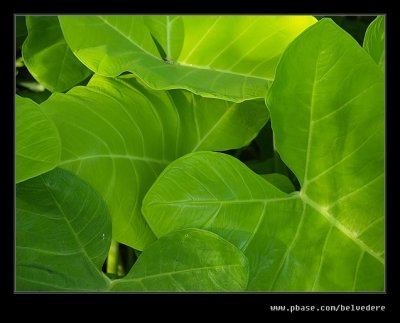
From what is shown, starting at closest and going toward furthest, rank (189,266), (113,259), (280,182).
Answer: (189,266), (280,182), (113,259)

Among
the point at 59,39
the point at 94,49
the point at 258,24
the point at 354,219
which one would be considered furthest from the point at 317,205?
the point at 59,39

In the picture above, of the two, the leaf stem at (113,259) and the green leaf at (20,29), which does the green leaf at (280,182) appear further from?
the green leaf at (20,29)

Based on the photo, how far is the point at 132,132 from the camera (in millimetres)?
768

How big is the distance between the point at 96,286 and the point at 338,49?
43 cm

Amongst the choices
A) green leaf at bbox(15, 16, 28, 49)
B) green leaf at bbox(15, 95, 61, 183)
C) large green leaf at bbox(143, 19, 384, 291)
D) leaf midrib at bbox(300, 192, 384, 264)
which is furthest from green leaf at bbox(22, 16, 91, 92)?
leaf midrib at bbox(300, 192, 384, 264)

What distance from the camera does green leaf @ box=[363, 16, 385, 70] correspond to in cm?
72

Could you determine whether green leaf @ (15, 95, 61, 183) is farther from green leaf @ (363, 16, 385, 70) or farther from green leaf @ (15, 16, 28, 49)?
green leaf @ (363, 16, 385, 70)

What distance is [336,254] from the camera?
0.72m

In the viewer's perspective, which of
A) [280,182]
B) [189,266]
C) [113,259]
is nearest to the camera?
[189,266]

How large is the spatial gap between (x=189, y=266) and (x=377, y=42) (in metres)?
0.39

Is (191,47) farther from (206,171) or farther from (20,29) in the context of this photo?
(20,29)

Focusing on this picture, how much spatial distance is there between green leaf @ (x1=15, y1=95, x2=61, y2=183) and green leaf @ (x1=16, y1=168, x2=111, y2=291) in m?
0.02

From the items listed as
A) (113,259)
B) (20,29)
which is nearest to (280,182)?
(113,259)

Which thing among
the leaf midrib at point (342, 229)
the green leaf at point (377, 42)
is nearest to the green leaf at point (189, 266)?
the leaf midrib at point (342, 229)
